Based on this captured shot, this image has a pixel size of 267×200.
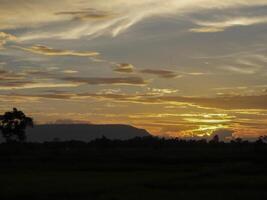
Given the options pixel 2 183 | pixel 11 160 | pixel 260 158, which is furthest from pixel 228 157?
pixel 2 183

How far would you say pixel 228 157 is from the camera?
80.2 m

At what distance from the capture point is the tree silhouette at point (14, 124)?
426ft

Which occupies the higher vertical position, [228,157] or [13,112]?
[13,112]

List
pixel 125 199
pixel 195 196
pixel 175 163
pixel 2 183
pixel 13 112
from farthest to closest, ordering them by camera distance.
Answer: pixel 13 112 → pixel 175 163 → pixel 2 183 → pixel 195 196 → pixel 125 199

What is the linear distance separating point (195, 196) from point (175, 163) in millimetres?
39911

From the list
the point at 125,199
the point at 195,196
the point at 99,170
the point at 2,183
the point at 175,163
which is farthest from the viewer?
the point at 175,163

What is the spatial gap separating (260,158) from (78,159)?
26.2 meters

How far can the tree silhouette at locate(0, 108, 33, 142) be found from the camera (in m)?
130

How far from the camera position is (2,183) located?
43.2 m

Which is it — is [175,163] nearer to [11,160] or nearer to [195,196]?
[11,160]

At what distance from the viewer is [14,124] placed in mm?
130375

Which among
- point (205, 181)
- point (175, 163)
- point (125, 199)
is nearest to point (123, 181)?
Answer: point (205, 181)

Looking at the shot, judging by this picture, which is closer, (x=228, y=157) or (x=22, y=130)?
(x=228, y=157)

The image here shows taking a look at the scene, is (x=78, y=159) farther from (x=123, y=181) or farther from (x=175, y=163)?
(x=123, y=181)
